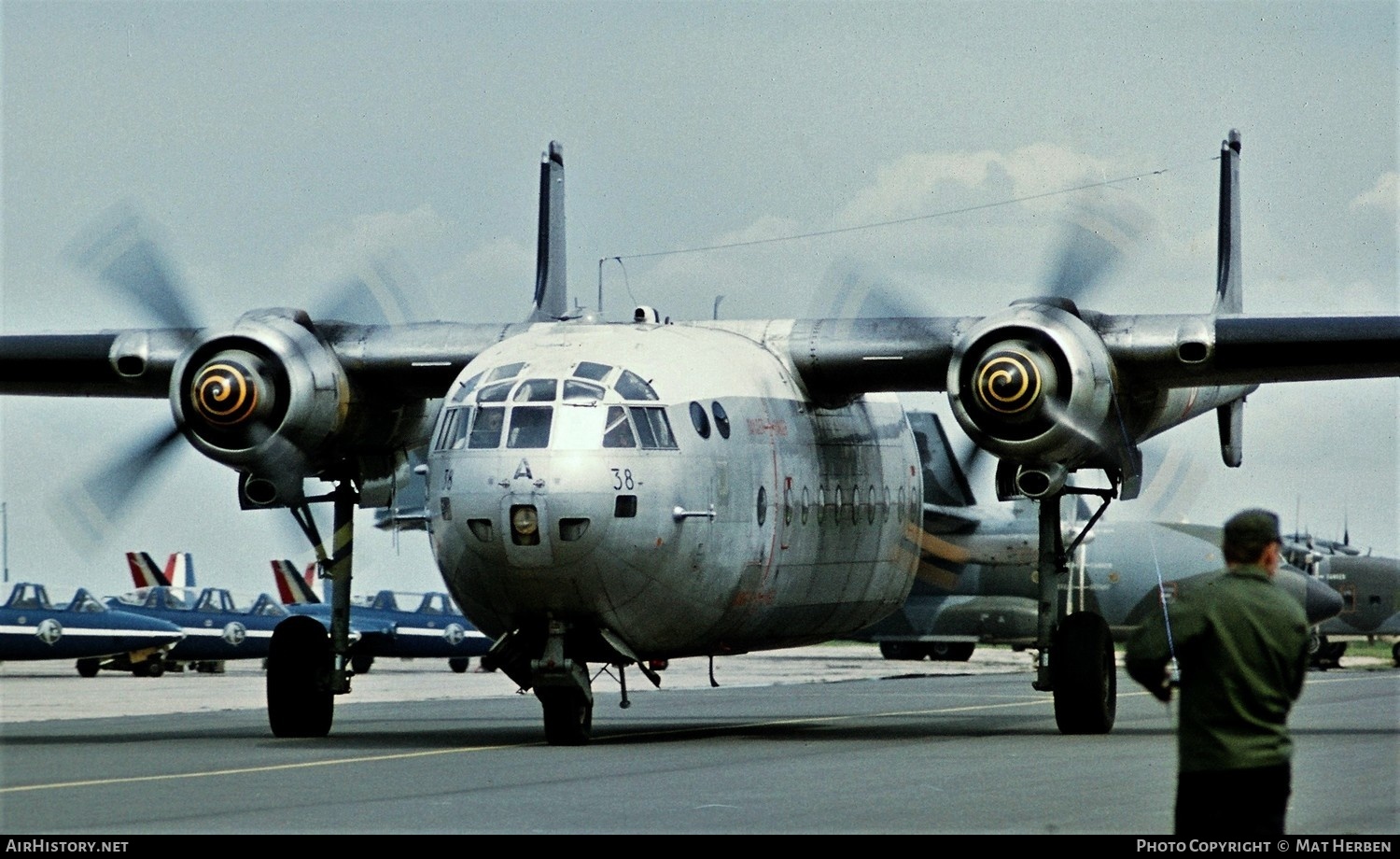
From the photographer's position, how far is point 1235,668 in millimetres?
7379

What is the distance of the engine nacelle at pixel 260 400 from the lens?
19.2 m

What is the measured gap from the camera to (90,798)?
1341cm

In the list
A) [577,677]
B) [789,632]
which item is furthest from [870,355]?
[577,677]

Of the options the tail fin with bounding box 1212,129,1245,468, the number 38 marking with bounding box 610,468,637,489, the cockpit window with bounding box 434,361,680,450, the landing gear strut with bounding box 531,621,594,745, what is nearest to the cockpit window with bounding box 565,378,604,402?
the cockpit window with bounding box 434,361,680,450

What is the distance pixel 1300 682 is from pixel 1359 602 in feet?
154

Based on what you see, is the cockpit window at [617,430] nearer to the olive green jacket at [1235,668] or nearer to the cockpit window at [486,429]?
the cockpit window at [486,429]

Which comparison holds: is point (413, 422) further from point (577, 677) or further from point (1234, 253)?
point (1234, 253)

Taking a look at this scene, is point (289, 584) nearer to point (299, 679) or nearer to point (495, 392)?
point (299, 679)

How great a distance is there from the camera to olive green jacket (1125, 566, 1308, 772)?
24.1 feet

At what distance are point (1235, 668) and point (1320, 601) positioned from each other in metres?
40.9

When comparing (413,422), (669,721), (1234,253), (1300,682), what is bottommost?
(669,721)

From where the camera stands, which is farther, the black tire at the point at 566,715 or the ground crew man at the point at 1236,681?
→ the black tire at the point at 566,715

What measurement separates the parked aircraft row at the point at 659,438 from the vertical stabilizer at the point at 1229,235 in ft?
13.9

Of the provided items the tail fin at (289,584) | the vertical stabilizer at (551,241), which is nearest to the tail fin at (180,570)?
the tail fin at (289,584)
